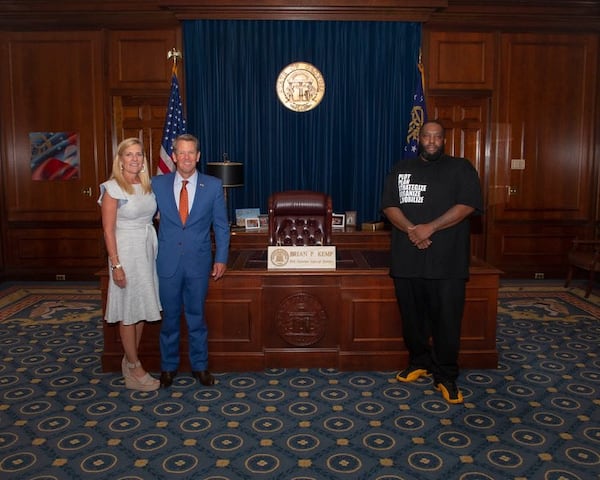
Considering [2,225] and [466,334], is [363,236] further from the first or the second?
[2,225]

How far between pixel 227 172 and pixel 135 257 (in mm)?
3087

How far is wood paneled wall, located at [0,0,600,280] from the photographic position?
7039mm

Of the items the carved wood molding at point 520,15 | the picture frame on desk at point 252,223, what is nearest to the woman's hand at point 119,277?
the picture frame on desk at point 252,223

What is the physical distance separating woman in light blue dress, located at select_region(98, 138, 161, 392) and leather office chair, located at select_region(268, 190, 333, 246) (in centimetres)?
189

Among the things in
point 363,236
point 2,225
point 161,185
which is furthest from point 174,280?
point 2,225

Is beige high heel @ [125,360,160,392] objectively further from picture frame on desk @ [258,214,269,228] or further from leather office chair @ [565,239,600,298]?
leather office chair @ [565,239,600,298]

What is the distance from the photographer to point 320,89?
7.06m

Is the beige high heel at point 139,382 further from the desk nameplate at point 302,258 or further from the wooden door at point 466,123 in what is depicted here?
the wooden door at point 466,123

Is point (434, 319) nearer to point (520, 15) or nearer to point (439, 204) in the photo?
point (439, 204)

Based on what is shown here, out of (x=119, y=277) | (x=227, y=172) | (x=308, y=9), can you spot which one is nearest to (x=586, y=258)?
(x=227, y=172)

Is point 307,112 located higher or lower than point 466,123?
higher

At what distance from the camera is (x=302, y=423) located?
10.9 feet

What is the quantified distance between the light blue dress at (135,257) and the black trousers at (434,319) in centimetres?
156

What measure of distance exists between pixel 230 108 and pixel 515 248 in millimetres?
3979
